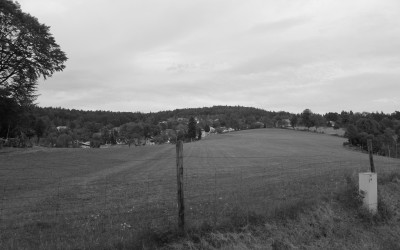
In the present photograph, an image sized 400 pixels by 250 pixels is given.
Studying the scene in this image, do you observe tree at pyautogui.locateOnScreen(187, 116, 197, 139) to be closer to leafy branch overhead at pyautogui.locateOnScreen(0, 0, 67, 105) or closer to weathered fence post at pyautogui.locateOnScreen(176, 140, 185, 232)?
leafy branch overhead at pyautogui.locateOnScreen(0, 0, 67, 105)

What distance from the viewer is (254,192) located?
44.7 ft

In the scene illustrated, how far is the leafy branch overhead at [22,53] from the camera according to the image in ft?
121

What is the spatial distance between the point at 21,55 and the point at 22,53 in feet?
0.84

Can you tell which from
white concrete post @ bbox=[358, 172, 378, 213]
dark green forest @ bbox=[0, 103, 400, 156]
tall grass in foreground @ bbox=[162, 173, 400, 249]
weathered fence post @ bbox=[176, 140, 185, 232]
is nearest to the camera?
tall grass in foreground @ bbox=[162, 173, 400, 249]

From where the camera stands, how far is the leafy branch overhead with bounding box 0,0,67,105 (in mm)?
36844

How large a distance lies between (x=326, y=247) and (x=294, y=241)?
695 mm

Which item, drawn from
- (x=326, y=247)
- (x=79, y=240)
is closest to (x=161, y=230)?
(x=79, y=240)

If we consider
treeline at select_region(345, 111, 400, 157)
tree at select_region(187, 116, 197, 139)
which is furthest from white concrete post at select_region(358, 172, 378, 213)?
tree at select_region(187, 116, 197, 139)

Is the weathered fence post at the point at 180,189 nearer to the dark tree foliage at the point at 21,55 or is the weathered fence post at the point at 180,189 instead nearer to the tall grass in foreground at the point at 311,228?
the tall grass in foreground at the point at 311,228

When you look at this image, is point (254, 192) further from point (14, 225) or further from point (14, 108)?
point (14, 108)

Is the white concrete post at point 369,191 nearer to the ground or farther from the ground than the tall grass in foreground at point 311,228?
farther from the ground

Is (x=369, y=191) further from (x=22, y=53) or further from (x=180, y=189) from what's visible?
(x=22, y=53)

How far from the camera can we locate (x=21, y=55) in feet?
123

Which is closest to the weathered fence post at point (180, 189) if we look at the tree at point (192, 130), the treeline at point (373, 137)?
the treeline at point (373, 137)
